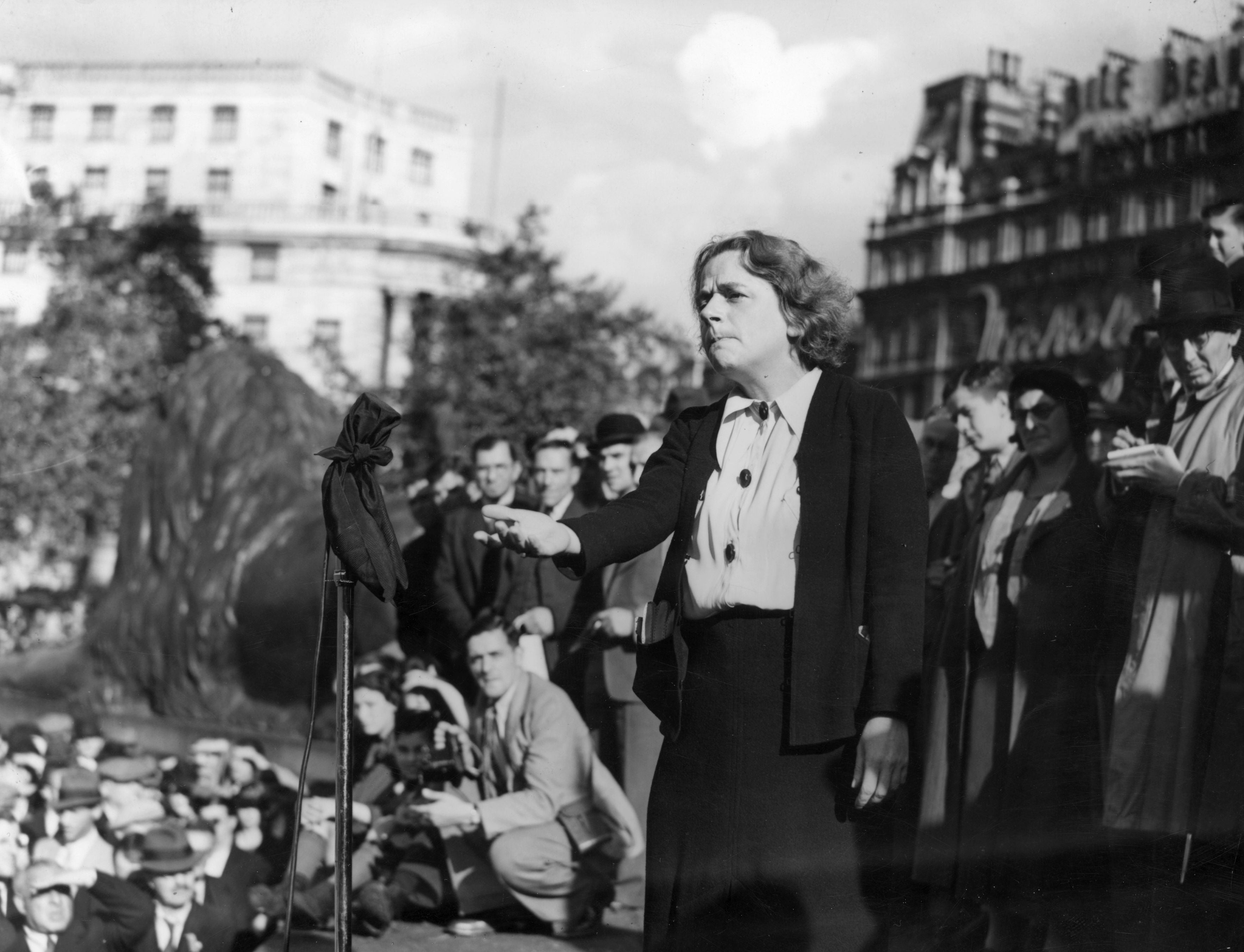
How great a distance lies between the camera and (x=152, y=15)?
5.29 m

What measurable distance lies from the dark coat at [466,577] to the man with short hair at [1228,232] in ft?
7.67

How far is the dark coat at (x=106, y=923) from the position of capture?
4.52 metres

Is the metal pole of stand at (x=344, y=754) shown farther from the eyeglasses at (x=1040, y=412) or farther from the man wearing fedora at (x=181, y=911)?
the eyeglasses at (x=1040, y=412)

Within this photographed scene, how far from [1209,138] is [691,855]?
9.22 ft

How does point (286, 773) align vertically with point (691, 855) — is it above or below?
below

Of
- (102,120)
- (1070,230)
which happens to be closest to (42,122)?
(102,120)

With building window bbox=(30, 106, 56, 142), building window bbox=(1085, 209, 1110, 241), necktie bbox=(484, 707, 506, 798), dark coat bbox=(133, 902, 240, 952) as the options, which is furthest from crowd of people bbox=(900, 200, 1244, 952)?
building window bbox=(30, 106, 56, 142)

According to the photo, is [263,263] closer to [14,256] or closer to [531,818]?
[14,256]

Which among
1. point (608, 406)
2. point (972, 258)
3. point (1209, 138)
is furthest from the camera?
point (608, 406)

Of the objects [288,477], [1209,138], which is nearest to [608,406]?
[288,477]

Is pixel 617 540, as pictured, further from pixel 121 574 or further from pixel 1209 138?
pixel 121 574

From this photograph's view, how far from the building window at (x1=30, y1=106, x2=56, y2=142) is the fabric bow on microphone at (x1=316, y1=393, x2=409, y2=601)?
11.6ft

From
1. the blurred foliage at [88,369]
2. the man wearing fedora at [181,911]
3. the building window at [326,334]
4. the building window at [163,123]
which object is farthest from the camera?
the blurred foliage at [88,369]

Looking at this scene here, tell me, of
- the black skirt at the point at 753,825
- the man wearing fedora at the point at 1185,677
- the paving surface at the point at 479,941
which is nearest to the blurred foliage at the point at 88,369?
the paving surface at the point at 479,941
